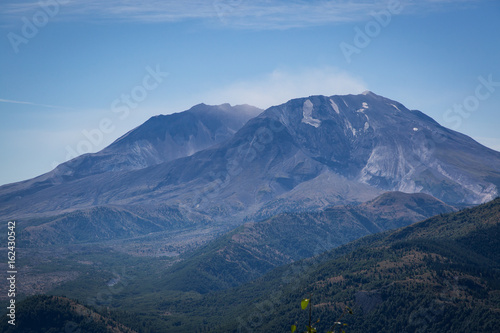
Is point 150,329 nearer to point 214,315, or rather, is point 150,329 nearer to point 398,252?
point 214,315

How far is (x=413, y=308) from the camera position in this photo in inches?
5069

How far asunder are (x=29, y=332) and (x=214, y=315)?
69.4 metres

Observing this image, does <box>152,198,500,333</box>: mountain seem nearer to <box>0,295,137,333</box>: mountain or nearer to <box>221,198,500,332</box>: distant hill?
<box>221,198,500,332</box>: distant hill

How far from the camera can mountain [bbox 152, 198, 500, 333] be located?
412 feet

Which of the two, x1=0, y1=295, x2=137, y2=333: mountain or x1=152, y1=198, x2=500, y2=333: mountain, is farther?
x1=0, y1=295, x2=137, y2=333: mountain

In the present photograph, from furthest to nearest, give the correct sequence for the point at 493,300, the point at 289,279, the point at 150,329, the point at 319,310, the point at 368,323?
the point at 289,279
the point at 150,329
the point at 319,310
the point at 368,323
the point at 493,300

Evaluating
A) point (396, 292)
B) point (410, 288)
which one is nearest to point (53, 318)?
point (396, 292)

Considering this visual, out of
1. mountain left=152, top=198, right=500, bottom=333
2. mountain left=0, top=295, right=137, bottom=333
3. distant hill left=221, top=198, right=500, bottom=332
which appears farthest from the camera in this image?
mountain left=0, top=295, right=137, bottom=333

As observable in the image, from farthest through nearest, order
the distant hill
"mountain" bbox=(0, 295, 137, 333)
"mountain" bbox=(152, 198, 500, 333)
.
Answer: "mountain" bbox=(0, 295, 137, 333) < "mountain" bbox=(152, 198, 500, 333) < the distant hill

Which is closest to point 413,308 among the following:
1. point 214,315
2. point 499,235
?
point 499,235

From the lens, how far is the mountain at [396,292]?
12562cm

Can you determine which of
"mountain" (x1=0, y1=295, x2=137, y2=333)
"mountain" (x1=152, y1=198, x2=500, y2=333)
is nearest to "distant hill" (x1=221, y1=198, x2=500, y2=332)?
"mountain" (x1=152, y1=198, x2=500, y2=333)

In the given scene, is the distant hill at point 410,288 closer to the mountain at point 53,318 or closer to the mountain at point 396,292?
the mountain at point 396,292

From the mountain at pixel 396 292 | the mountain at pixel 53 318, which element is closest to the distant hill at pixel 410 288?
the mountain at pixel 396 292
